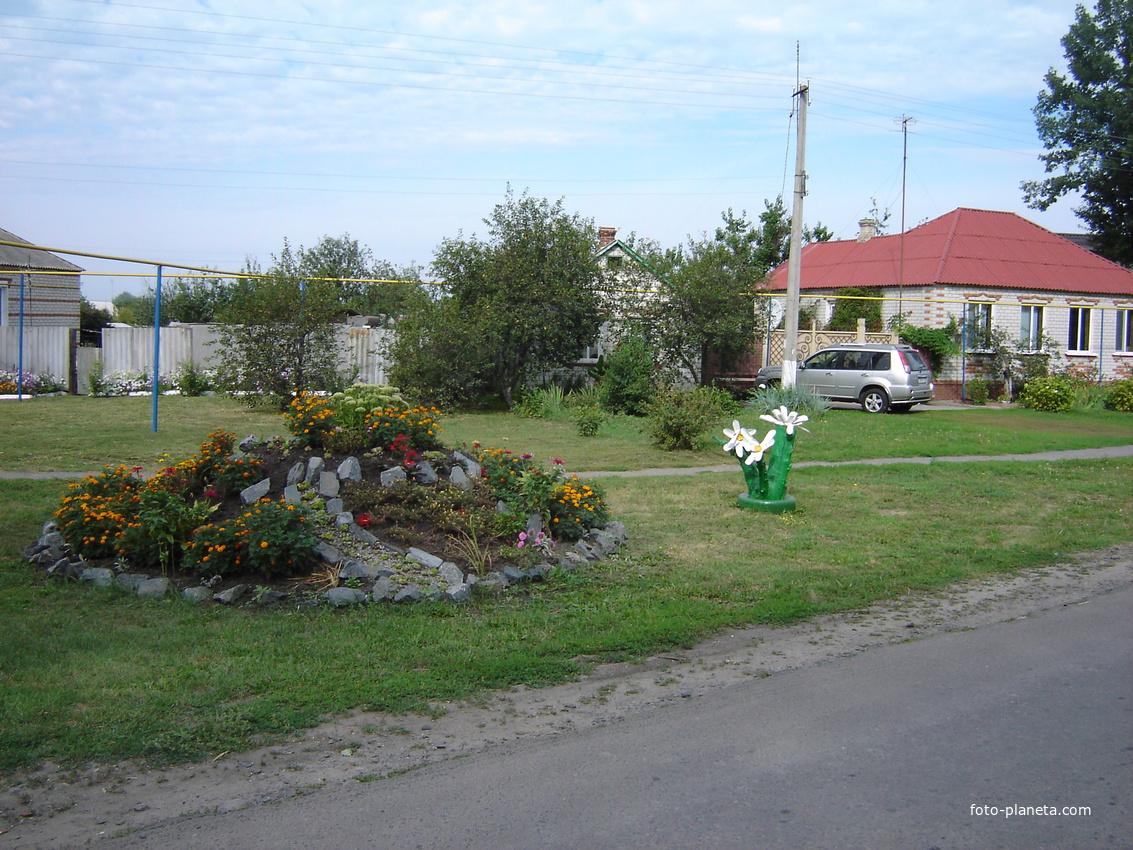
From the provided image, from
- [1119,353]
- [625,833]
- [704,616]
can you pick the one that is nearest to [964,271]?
[1119,353]

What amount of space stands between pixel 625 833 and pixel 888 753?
57.9 inches

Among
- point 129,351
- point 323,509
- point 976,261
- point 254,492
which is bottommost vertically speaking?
point 323,509

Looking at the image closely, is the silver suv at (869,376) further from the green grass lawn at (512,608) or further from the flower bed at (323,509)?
the flower bed at (323,509)

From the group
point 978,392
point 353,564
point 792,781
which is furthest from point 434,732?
point 978,392

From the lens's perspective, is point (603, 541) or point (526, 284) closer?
point (603, 541)

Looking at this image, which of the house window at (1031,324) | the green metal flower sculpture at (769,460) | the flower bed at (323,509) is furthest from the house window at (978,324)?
the flower bed at (323,509)

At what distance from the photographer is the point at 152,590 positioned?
6523 mm

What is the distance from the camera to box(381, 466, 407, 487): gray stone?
8094 millimetres

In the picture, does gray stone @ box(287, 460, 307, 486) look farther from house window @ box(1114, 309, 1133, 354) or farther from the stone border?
house window @ box(1114, 309, 1133, 354)

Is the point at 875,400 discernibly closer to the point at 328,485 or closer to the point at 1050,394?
the point at 1050,394

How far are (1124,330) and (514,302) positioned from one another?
76.0 ft

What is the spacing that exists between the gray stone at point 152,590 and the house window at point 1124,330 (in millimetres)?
33366

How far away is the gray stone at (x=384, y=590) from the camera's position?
6480 mm

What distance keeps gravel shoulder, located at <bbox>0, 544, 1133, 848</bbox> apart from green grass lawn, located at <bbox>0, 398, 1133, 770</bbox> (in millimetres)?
158
